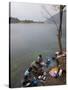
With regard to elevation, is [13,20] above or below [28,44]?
above

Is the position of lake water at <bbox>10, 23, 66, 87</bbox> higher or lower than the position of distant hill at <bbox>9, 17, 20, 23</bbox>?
lower

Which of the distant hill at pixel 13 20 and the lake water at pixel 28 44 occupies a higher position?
the distant hill at pixel 13 20

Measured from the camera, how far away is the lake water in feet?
5.84

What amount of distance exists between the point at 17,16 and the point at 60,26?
0.39m

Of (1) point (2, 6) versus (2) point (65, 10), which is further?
(2) point (65, 10)

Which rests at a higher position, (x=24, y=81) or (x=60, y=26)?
(x=60, y=26)

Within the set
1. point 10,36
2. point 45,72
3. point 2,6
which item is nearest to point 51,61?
point 45,72

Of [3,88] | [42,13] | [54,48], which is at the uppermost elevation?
[42,13]

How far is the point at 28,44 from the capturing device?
1812 millimetres

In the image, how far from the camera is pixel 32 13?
182cm

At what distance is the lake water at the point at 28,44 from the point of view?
5.84 feet

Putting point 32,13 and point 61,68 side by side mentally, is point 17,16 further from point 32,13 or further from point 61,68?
point 61,68

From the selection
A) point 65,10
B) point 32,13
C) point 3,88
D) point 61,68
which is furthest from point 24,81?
point 65,10

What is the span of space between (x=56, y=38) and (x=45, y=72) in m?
0.32
